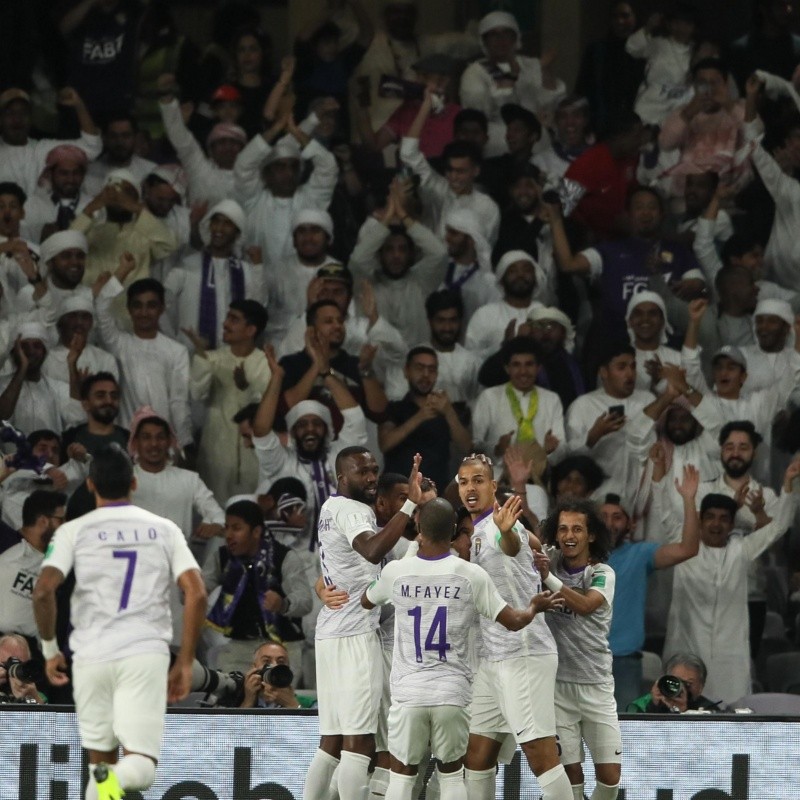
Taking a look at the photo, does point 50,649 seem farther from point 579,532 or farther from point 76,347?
point 76,347

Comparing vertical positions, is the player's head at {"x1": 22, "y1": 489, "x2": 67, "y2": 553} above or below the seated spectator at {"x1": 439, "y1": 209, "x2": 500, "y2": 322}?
below

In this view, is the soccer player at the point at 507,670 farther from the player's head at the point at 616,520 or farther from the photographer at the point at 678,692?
the player's head at the point at 616,520

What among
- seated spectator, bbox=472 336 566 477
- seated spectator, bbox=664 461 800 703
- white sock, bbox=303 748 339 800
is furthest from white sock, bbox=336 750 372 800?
seated spectator, bbox=472 336 566 477

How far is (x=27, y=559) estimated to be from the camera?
515 inches

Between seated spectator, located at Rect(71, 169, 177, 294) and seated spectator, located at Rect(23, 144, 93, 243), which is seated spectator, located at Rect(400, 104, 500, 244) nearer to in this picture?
seated spectator, located at Rect(71, 169, 177, 294)

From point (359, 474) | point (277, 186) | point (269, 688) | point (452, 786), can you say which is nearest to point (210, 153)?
point (277, 186)

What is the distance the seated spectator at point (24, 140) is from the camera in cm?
1602

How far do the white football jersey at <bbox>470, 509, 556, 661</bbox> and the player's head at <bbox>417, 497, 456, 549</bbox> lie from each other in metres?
0.31

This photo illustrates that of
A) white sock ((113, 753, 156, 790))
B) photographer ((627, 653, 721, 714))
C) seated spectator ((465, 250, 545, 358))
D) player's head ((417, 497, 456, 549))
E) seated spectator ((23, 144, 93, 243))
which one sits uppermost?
seated spectator ((23, 144, 93, 243))

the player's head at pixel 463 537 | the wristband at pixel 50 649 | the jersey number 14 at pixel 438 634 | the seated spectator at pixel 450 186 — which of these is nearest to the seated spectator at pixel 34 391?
the seated spectator at pixel 450 186

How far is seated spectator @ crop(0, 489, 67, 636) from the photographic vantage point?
42.4 feet

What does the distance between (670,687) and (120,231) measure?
20.4ft

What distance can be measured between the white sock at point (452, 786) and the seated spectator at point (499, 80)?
817 cm

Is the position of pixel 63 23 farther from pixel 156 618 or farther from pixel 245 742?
pixel 156 618
